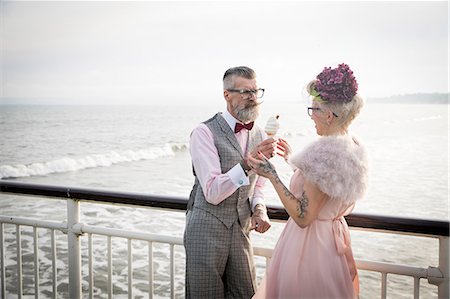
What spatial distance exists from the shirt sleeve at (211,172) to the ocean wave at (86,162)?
16.2 meters

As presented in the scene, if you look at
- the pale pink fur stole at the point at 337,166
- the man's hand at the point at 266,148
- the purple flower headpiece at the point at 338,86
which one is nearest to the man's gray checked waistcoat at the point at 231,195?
the man's hand at the point at 266,148

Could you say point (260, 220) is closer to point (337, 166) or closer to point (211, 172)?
point (211, 172)

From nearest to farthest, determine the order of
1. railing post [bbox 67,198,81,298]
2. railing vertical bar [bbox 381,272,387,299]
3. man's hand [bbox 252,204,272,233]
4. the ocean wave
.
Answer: railing vertical bar [bbox 381,272,387,299], man's hand [bbox 252,204,272,233], railing post [bbox 67,198,81,298], the ocean wave

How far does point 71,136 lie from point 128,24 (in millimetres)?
7677

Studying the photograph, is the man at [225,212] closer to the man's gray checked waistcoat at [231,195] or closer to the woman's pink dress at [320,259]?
the man's gray checked waistcoat at [231,195]

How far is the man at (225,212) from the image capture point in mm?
2012

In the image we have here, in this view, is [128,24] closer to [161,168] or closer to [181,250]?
[161,168]

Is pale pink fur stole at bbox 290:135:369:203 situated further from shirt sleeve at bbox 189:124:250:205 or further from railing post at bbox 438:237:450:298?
railing post at bbox 438:237:450:298

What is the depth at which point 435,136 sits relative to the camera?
20.6 m

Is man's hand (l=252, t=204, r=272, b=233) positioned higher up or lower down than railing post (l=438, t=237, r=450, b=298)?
higher up

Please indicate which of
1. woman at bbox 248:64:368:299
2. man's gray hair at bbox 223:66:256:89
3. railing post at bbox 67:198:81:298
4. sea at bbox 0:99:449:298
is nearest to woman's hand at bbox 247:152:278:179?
woman at bbox 248:64:368:299

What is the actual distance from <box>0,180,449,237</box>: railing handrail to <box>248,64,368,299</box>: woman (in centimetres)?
11

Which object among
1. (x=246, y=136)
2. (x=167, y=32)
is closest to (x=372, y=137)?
(x=167, y=32)

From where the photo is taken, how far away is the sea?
5.71m
